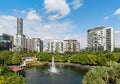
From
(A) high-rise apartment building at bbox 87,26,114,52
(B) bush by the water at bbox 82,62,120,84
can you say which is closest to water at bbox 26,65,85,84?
(B) bush by the water at bbox 82,62,120,84

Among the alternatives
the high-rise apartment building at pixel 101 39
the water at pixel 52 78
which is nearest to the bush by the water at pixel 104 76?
the water at pixel 52 78

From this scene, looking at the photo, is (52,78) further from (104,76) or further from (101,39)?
(101,39)

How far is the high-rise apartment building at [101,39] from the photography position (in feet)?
492

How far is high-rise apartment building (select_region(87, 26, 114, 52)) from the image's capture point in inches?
5901

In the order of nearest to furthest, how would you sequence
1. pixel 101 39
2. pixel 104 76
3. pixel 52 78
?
pixel 104 76, pixel 52 78, pixel 101 39

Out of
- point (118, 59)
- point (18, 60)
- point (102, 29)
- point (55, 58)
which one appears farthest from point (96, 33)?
point (18, 60)

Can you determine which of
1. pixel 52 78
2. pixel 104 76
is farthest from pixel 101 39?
pixel 104 76

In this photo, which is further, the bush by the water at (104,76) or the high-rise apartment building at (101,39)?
the high-rise apartment building at (101,39)

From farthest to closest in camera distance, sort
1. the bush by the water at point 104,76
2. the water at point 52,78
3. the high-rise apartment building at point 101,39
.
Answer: the high-rise apartment building at point 101,39, the water at point 52,78, the bush by the water at point 104,76

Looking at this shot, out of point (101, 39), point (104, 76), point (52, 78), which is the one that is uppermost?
point (101, 39)

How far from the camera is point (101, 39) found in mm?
151875

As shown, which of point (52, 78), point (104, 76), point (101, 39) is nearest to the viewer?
point (104, 76)

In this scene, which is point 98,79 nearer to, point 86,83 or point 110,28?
point 86,83

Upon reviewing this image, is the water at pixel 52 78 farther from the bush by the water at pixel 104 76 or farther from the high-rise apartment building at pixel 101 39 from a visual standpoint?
the high-rise apartment building at pixel 101 39
